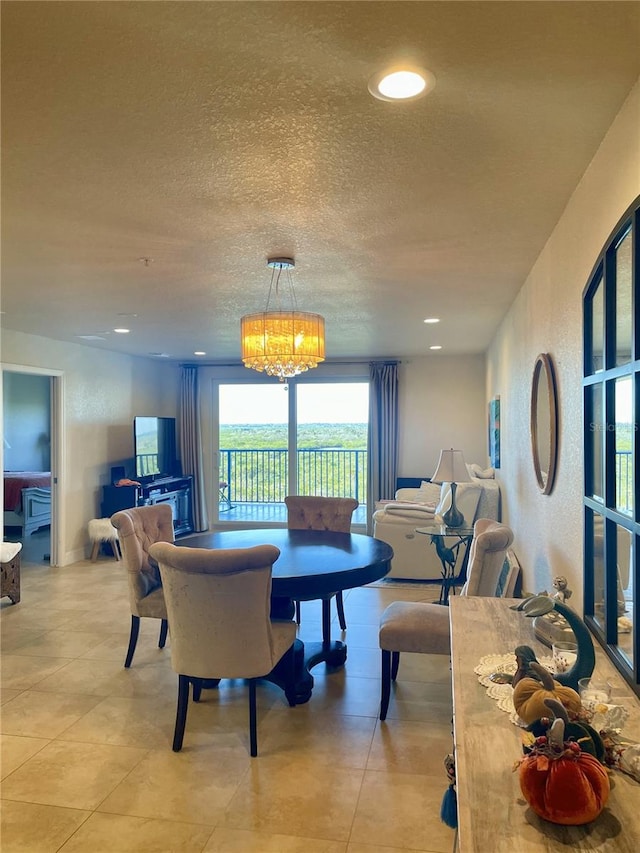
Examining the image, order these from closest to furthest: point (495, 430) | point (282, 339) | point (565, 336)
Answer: point (565, 336), point (282, 339), point (495, 430)

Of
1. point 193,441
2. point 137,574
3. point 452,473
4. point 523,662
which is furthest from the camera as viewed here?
point 193,441

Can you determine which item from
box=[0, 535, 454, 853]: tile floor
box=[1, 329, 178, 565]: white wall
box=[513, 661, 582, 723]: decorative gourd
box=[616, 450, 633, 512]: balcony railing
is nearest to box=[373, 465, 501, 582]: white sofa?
box=[0, 535, 454, 853]: tile floor

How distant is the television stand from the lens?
258 inches

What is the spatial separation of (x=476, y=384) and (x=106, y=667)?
583cm

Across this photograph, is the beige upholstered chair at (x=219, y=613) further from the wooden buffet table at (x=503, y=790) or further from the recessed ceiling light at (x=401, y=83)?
the recessed ceiling light at (x=401, y=83)

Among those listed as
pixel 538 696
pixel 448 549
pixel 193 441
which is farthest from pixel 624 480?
pixel 193 441

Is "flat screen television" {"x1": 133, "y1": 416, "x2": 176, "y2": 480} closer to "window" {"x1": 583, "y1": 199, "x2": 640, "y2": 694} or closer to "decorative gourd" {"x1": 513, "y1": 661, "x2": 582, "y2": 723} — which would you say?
"window" {"x1": 583, "y1": 199, "x2": 640, "y2": 694}

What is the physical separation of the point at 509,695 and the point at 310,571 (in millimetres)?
1500

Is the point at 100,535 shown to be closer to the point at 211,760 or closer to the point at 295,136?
the point at 211,760

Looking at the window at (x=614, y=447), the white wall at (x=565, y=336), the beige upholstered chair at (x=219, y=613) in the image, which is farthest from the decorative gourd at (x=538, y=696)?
the beige upholstered chair at (x=219, y=613)

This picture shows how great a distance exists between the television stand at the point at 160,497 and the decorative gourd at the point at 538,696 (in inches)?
225

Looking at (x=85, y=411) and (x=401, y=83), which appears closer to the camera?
(x=401, y=83)

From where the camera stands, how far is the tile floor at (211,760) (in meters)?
2.03

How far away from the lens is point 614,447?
173 centimetres
